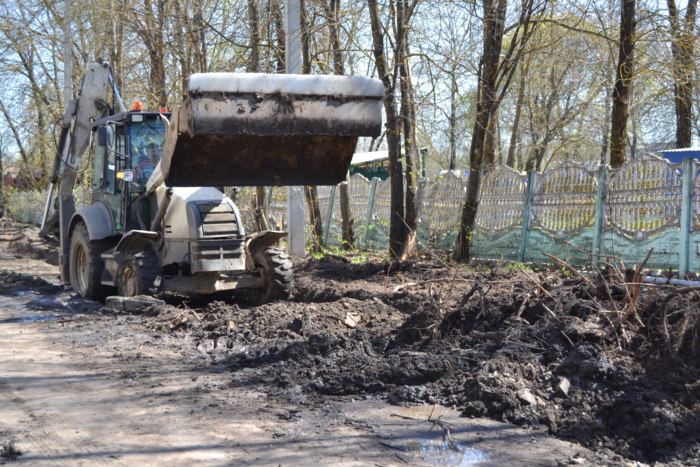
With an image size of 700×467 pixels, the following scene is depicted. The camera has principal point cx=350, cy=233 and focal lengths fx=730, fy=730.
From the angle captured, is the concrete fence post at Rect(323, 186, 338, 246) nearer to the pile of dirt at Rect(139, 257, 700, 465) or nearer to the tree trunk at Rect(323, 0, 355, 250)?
the tree trunk at Rect(323, 0, 355, 250)

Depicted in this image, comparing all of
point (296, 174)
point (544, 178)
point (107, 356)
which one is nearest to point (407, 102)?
point (544, 178)

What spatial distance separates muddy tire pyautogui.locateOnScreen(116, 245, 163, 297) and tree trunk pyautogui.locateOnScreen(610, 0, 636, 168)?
8.50 metres

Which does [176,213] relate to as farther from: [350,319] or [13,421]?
[13,421]

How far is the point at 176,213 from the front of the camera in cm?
977

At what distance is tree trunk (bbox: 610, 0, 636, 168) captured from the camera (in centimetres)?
1296

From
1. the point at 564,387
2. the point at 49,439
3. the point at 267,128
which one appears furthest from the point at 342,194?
the point at 49,439

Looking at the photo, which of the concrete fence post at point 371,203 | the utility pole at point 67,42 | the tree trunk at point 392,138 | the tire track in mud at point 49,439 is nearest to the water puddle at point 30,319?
the tire track in mud at point 49,439

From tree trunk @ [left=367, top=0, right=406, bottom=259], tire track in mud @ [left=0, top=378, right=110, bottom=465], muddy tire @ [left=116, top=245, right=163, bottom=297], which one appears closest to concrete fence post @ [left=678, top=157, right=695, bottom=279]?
tree trunk @ [left=367, top=0, right=406, bottom=259]

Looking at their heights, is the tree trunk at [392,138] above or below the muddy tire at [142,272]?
above

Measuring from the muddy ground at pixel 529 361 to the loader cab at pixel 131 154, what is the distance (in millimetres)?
2719

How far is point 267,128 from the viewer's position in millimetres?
7594

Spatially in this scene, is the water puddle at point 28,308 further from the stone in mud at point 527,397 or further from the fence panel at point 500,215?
the fence panel at point 500,215

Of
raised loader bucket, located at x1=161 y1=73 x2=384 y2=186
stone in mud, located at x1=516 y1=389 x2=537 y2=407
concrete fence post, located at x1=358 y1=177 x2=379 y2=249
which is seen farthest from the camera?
concrete fence post, located at x1=358 y1=177 x2=379 y2=249

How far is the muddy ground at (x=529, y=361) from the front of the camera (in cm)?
480
